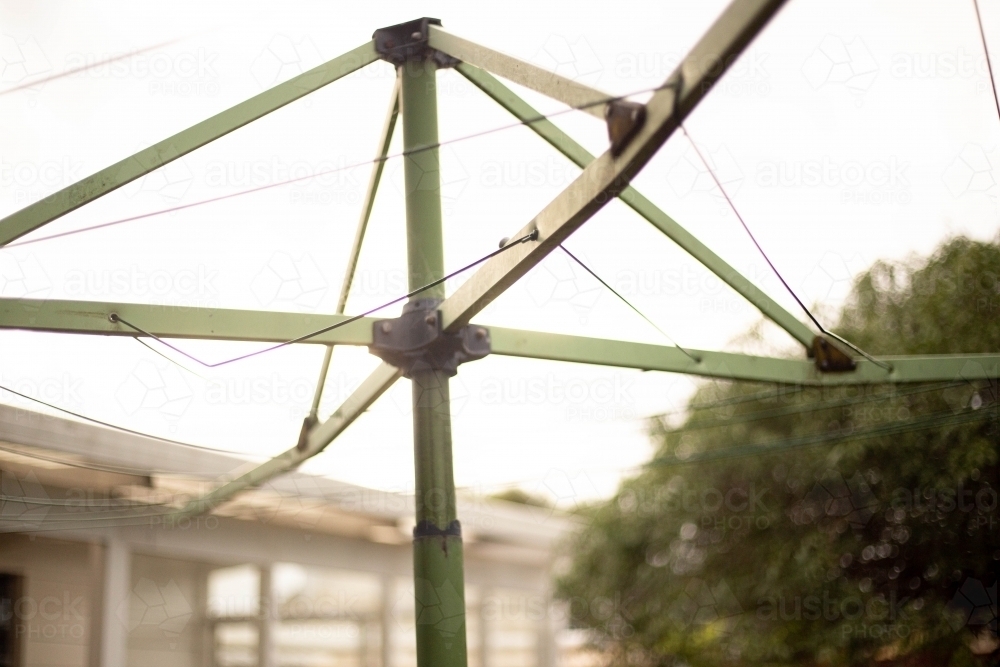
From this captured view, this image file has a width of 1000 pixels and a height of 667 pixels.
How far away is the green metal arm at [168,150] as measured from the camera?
3.29 meters

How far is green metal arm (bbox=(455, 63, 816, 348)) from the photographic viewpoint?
12.2ft

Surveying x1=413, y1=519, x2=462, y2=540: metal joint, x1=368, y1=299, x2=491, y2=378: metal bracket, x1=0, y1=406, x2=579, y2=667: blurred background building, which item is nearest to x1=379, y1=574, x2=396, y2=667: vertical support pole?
x1=0, y1=406, x2=579, y2=667: blurred background building

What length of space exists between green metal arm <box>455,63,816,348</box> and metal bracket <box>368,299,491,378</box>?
2.52 ft

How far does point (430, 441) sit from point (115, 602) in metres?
3.89

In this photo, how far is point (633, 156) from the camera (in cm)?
252

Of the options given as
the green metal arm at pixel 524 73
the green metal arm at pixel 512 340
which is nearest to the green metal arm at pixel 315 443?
the green metal arm at pixel 512 340

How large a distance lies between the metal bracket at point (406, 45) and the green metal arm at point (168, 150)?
15cm

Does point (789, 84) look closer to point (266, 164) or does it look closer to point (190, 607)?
point (266, 164)

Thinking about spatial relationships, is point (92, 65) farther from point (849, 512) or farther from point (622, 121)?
point (849, 512)

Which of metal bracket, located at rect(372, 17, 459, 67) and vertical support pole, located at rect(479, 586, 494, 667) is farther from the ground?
metal bracket, located at rect(372, 17, 459, 67)

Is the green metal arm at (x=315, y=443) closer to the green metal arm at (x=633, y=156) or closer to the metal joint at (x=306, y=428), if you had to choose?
the metal joint at (x=306, y=428)
